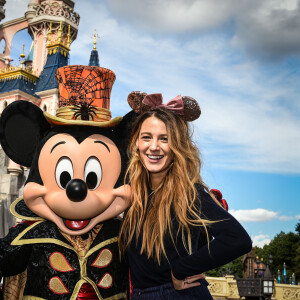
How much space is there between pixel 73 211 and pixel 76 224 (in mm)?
178

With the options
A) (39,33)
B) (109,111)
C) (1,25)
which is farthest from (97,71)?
(1,25)

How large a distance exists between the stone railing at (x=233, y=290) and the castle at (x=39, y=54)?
9905mm

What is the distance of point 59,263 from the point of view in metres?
3.11

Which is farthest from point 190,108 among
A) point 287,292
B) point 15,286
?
point 287,292

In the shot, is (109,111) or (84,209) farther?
(109,111)

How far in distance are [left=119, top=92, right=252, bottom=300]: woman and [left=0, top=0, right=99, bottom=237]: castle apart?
15854 millimetres

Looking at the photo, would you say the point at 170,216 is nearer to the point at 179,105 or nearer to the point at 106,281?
the point at 179,105

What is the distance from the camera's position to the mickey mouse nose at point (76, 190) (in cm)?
285

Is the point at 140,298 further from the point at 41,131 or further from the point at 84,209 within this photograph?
the point at 41,131

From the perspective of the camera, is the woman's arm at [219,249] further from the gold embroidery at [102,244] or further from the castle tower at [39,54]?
the castle tower at [39,54]

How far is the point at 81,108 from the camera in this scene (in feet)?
10.8

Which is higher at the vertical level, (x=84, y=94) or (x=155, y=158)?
(x=84, y=94)

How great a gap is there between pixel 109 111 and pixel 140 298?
1.52m

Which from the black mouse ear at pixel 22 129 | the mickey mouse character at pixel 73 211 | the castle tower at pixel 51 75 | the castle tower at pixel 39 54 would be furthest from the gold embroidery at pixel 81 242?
the castle tower at pixel 51 75
